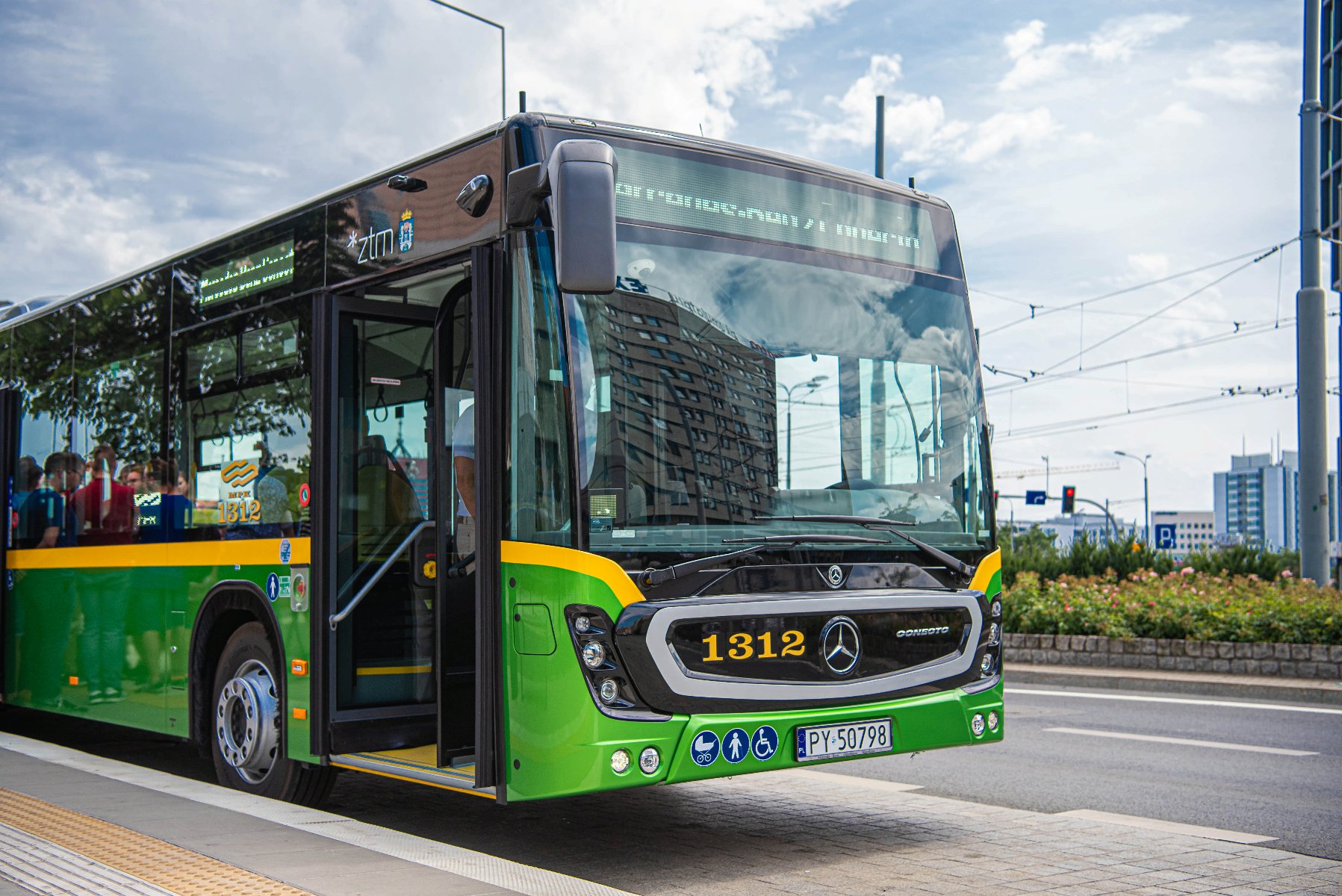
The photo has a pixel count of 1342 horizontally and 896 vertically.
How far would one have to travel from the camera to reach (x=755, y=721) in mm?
6043

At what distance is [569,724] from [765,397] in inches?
64.6

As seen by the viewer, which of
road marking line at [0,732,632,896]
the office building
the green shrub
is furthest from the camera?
the office building

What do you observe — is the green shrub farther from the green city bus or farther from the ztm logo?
the ztm logo

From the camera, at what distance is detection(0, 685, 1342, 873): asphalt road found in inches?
316

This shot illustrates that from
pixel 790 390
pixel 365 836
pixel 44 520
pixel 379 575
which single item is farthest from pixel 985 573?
pixel 44 520

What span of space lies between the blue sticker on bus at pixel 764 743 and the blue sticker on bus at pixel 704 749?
0.64ft

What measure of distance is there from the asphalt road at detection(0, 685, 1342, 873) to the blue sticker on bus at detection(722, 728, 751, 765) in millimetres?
1316

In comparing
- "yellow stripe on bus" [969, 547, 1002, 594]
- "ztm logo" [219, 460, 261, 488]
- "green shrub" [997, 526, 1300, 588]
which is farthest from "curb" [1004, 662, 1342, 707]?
"ztm logo" [219, 460, 261, 488]

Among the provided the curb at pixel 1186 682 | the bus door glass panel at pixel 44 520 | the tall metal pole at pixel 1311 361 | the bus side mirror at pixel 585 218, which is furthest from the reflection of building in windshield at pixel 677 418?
the tall metal pole at pixel 1311 361

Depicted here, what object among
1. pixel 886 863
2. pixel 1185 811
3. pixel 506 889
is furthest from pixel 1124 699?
pixel 506 889

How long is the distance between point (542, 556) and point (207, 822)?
1.95 metres

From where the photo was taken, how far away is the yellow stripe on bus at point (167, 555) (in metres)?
7.45

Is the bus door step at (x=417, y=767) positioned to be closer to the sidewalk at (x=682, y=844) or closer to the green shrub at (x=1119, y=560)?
the sidewalk at (x=682, y=844)

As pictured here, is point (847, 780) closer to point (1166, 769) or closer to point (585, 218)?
point (1166, 769)
